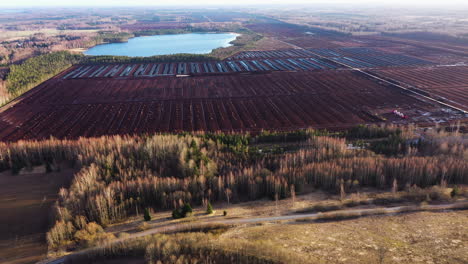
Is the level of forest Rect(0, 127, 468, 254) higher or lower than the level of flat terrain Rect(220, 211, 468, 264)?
higher

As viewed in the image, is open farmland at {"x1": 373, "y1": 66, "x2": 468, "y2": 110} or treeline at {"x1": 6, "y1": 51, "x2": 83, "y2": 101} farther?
treeline at {"x1": 6, "y1": 51, "x2": 83, "y2": 101}

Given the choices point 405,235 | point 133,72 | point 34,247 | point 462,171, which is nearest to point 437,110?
point 462,171

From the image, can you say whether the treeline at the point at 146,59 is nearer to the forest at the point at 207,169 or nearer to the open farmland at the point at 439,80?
the open farmland at the point at 439,80

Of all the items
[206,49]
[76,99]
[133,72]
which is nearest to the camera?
[76,99]

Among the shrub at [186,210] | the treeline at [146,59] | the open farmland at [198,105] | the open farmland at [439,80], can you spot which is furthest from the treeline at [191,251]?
the treeline at [146,59]

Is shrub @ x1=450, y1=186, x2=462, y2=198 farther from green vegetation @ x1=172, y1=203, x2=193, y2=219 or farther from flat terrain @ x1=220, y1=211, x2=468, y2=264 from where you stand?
green vegetation @ x1=172, y1=203, x2=193, y2=219

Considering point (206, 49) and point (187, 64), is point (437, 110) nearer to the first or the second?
point (187, 64)

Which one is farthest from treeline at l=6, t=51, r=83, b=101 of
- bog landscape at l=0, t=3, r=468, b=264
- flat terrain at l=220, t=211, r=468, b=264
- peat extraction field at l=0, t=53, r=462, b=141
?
flat terrain at l=220, t=211, r=468, b=264
